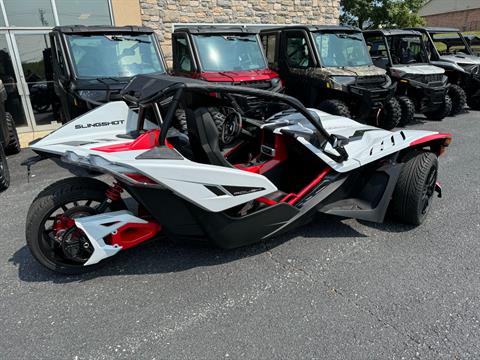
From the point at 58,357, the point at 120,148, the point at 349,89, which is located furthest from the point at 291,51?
the point at 58,357

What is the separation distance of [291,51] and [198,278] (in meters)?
6.07

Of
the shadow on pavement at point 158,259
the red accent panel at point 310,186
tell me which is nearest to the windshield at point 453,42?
the red accent panel at point 310,186

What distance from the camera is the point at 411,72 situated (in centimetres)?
779

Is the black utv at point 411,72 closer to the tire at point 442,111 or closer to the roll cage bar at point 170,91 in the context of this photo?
A: the tire at point 442,111

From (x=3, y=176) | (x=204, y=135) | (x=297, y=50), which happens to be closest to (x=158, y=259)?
(x=204, y=135)

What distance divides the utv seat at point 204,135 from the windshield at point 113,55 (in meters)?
3.62

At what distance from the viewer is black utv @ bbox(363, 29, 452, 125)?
777 cm

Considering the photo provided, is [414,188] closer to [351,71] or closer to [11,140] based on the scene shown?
[351,71]

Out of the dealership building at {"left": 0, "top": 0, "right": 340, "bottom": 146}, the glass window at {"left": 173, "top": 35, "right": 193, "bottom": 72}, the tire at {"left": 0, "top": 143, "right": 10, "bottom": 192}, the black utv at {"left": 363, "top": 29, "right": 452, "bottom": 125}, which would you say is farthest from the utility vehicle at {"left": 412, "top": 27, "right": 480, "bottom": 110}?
the tire at {"left": 0, "top": 143, "right": 10, "bottom": 192}

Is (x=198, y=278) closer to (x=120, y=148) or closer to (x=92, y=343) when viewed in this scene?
(x=92, y=343)

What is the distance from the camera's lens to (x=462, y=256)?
2.91 m

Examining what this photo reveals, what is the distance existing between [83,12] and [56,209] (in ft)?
25.9

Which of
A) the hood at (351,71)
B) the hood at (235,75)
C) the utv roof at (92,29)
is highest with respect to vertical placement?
the utv roof at (92,29)

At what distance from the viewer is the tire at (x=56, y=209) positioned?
2.47 m
